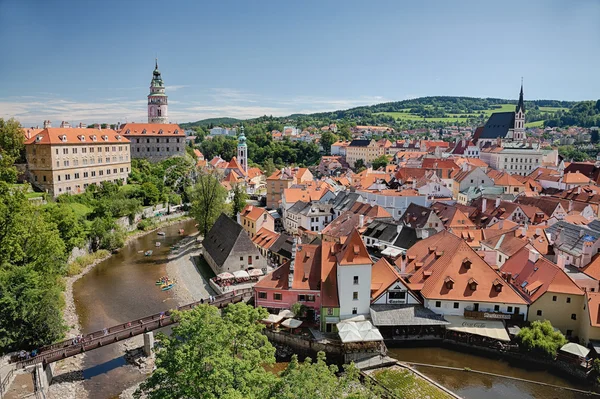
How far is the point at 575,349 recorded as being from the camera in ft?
78.1

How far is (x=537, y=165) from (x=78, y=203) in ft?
241

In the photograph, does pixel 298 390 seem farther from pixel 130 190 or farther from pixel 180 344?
pixel 130 190

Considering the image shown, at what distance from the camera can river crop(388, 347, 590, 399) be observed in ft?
72.3

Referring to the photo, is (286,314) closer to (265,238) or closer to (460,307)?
(460,307)

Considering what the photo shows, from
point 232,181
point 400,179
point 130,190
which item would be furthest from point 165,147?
point 400,179

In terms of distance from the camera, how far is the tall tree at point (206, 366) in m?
15.1

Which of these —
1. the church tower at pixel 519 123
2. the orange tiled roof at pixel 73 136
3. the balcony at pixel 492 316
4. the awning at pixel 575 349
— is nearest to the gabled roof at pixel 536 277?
the balcony at pixel 492 316

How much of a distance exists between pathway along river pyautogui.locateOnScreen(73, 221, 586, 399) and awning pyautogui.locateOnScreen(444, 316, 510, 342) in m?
1.38

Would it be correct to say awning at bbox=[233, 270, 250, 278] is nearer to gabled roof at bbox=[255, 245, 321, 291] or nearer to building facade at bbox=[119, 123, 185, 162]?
gabled roof at bbox=[255, 245, 321, 291]

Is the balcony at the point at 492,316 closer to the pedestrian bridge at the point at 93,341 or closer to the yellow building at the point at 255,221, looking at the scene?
the pedestrian bridge at the point at 93,341

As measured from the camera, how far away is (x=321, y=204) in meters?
51.3

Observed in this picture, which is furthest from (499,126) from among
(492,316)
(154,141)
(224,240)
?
(492,316)

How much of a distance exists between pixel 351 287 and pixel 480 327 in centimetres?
786

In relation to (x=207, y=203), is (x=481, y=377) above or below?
below
